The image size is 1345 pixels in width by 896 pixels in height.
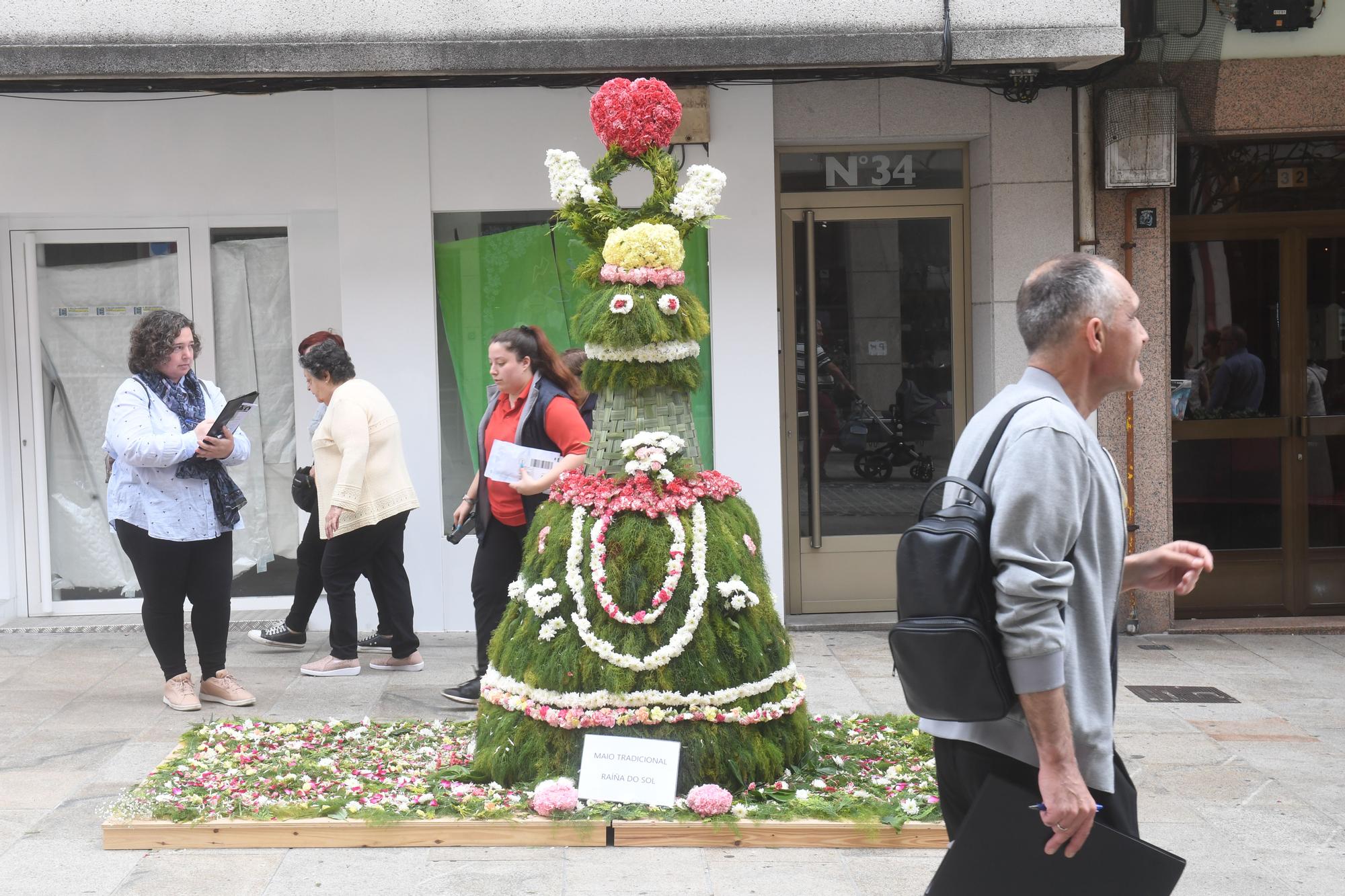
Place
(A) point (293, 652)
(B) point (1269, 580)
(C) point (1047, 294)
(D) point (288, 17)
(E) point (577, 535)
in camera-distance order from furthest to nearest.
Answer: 1. (B) point (1269, 580)
2. (A) point (293, 652)
3. (D) point (288, 17)
4. (E) point (577, 535)
5. (C) point (1047, 294)

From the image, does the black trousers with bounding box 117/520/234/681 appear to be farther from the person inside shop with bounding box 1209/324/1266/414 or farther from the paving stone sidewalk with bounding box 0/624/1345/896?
the person inside shop with bounding box 1209/324/1266/414

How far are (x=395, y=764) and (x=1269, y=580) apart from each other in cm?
621

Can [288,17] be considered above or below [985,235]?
above

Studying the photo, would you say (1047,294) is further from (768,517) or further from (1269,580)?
(1269,580)

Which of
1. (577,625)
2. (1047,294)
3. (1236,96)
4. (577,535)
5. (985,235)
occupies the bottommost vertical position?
(577,625)

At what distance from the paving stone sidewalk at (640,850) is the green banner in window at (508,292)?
1601 millimetres

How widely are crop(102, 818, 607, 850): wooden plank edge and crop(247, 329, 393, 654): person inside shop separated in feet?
8.80

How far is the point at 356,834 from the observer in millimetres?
4719

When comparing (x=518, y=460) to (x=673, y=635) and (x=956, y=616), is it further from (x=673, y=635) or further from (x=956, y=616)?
(x=956, y=616)

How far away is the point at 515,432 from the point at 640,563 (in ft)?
5.38

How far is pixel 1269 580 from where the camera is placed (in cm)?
904

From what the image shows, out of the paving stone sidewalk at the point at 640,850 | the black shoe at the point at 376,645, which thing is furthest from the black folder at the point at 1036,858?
the black shoe at the point at 376,645

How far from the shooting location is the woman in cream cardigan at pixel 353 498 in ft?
22.6

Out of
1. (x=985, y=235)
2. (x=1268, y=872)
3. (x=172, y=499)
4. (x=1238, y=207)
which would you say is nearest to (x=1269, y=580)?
(x=1238, y=207)
